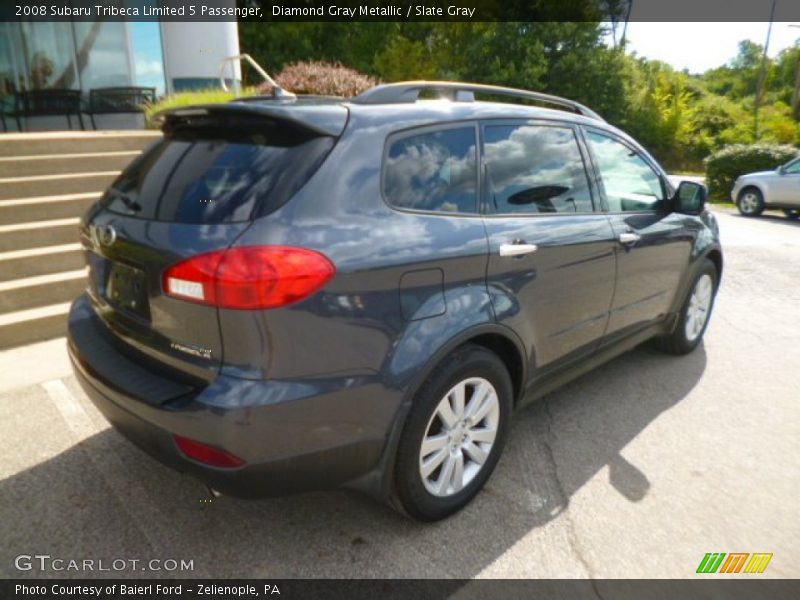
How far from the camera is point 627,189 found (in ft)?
12.0

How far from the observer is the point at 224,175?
2.10m

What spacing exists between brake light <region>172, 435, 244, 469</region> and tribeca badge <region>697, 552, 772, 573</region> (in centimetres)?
188

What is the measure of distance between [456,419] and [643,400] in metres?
1.84

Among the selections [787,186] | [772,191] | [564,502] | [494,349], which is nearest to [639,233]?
[494,349]

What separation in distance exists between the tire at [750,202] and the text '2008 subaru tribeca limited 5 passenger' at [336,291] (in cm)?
1302

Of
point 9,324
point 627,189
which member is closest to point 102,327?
point 9,324

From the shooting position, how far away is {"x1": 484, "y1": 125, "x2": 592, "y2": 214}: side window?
8.71 ft

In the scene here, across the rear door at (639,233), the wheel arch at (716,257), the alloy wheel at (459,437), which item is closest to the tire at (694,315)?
the wheel arch at (716,257)

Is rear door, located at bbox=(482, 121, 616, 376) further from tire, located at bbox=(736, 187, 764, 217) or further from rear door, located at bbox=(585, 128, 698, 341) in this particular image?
tire, located at bbox=(736, 187, 764, 217)

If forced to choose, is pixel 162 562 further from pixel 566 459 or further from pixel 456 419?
pixel 566 459

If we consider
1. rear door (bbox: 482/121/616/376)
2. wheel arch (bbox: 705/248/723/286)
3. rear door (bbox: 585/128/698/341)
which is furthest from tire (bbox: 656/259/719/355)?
rear door (bbox: 482/121/616/376)

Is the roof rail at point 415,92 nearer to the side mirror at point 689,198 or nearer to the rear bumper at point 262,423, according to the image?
the rear bumper at point 262,423

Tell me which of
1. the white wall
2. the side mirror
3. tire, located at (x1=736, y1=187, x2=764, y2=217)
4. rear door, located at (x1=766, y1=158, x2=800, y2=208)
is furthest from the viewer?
tire, located at (x1=736, y1=187, x2=764, y2=217)

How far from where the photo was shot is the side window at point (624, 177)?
338cm
